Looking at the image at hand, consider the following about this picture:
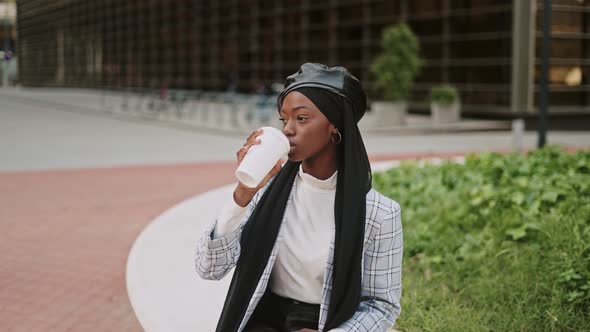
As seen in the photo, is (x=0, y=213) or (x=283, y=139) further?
(x=0, y=213)

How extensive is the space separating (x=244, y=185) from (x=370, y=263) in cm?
57

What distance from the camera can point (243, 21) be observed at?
4172 cm

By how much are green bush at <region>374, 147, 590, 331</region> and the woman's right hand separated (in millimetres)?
2248

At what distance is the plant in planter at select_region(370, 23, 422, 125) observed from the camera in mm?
23734

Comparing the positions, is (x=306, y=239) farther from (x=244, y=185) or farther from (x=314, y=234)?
(x=244, y=185)

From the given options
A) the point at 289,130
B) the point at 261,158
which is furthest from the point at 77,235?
the point at 261,158

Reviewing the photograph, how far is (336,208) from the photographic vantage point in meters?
2.45

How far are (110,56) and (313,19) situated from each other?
1267 inches

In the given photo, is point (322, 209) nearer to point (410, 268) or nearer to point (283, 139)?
point (283, 139)

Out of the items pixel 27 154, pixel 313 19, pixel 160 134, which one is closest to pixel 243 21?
pixel 313 19

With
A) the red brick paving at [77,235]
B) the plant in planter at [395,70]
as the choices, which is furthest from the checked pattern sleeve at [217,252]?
the plant in planter at [395,70]

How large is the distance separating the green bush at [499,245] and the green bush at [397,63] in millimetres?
15882

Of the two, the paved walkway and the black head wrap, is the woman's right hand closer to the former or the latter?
the black head wrap

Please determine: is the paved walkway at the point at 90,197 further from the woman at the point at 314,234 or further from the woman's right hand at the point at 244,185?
the woman's right hand at the point at 244,185
